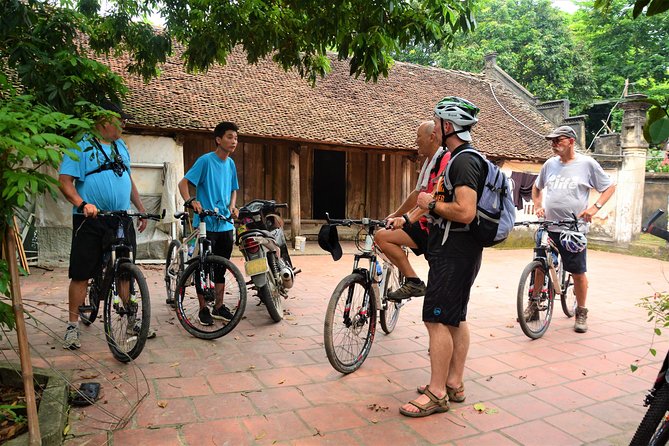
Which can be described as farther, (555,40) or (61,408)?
(555,40)

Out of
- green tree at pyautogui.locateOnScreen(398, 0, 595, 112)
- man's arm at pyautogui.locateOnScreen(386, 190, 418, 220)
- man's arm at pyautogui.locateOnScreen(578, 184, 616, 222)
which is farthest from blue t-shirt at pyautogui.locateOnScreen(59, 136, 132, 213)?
green tree at pyautogui.locateOnScreen(398, 0, 595, 112)

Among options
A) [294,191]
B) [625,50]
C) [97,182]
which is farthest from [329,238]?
[625,50]

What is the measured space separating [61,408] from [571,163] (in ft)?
15.6

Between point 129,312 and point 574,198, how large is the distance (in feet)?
13.6

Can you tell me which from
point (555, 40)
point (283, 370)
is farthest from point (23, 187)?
point (555, 40)

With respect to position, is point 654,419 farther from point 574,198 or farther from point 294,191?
point 294,191

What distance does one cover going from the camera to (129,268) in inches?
146

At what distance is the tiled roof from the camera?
36.2 feet

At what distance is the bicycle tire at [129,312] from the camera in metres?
3.62

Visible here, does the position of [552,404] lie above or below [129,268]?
below

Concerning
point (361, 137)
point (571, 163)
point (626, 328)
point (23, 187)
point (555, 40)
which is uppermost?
point (555, 40)

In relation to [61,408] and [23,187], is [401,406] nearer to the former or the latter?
[61,408]

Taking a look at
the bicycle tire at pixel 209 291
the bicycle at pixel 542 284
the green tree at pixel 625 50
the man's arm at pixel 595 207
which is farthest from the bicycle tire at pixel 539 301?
the green tree at pixel 625 50

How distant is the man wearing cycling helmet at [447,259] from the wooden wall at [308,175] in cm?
944
